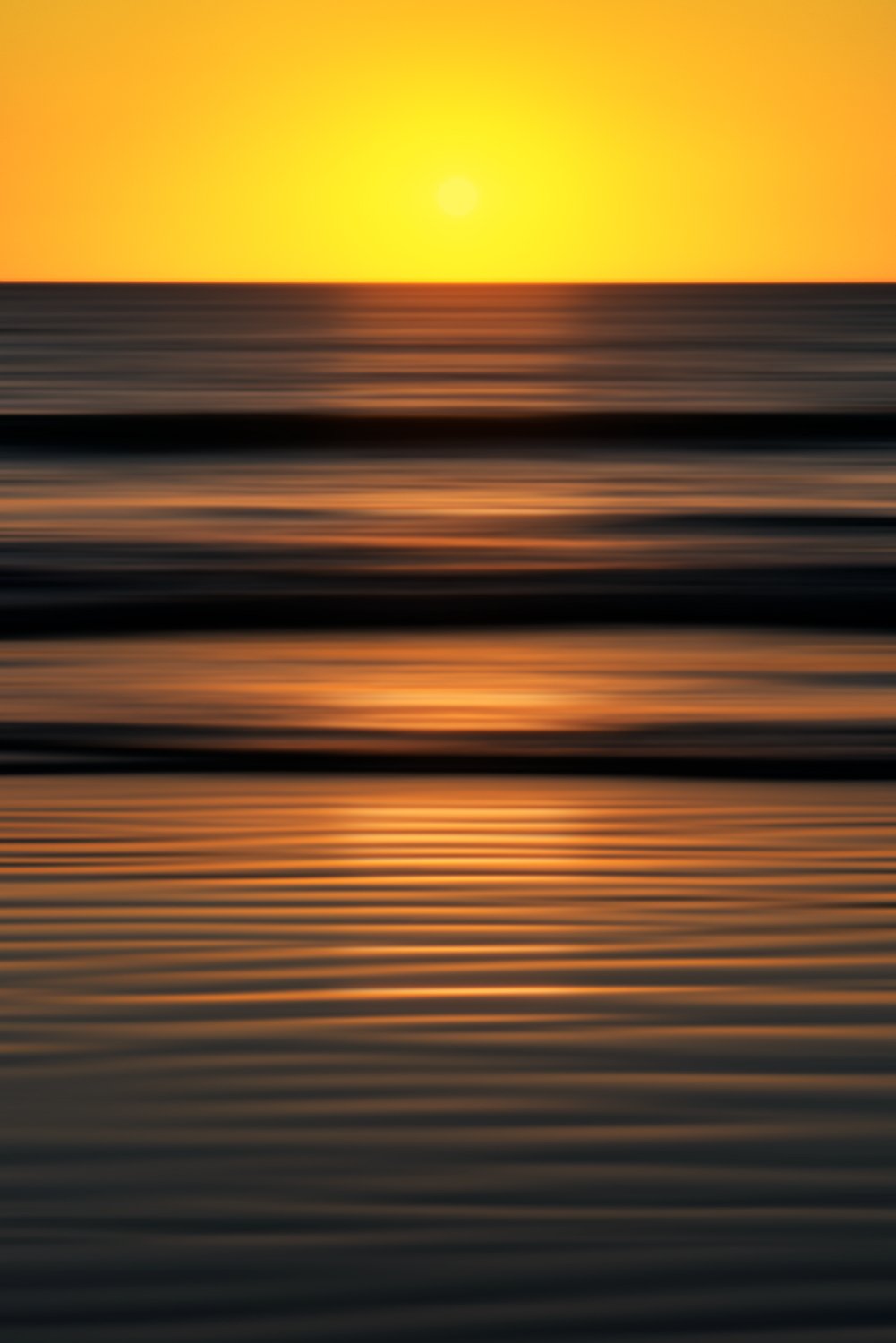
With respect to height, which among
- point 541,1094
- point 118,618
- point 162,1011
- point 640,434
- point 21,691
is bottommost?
point 541,1094

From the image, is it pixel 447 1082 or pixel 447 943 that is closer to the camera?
pixel 447 1082

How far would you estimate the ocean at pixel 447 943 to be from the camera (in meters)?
3.55

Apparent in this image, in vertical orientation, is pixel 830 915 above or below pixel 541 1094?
above

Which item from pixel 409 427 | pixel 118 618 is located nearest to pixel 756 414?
pixel 409 427

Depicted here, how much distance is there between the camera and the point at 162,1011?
4840mm

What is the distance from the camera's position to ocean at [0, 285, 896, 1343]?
11.6 feet

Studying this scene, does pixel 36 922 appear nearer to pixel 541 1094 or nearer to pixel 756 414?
pixel 541 1094

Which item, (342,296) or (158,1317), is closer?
(158,1317)

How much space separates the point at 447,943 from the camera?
17.9ft

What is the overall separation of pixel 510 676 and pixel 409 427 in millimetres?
22648

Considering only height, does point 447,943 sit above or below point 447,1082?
above

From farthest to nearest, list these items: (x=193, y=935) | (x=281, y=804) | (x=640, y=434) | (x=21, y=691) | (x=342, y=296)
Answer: (x=342, y=296), (x=640, y=434), (x=21, y=691), (x=281, y=804), (x=193, y=935)

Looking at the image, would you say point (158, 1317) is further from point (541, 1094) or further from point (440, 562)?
point (440, 562)

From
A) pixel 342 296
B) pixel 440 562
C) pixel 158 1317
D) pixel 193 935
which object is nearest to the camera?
pixel 158 1317
